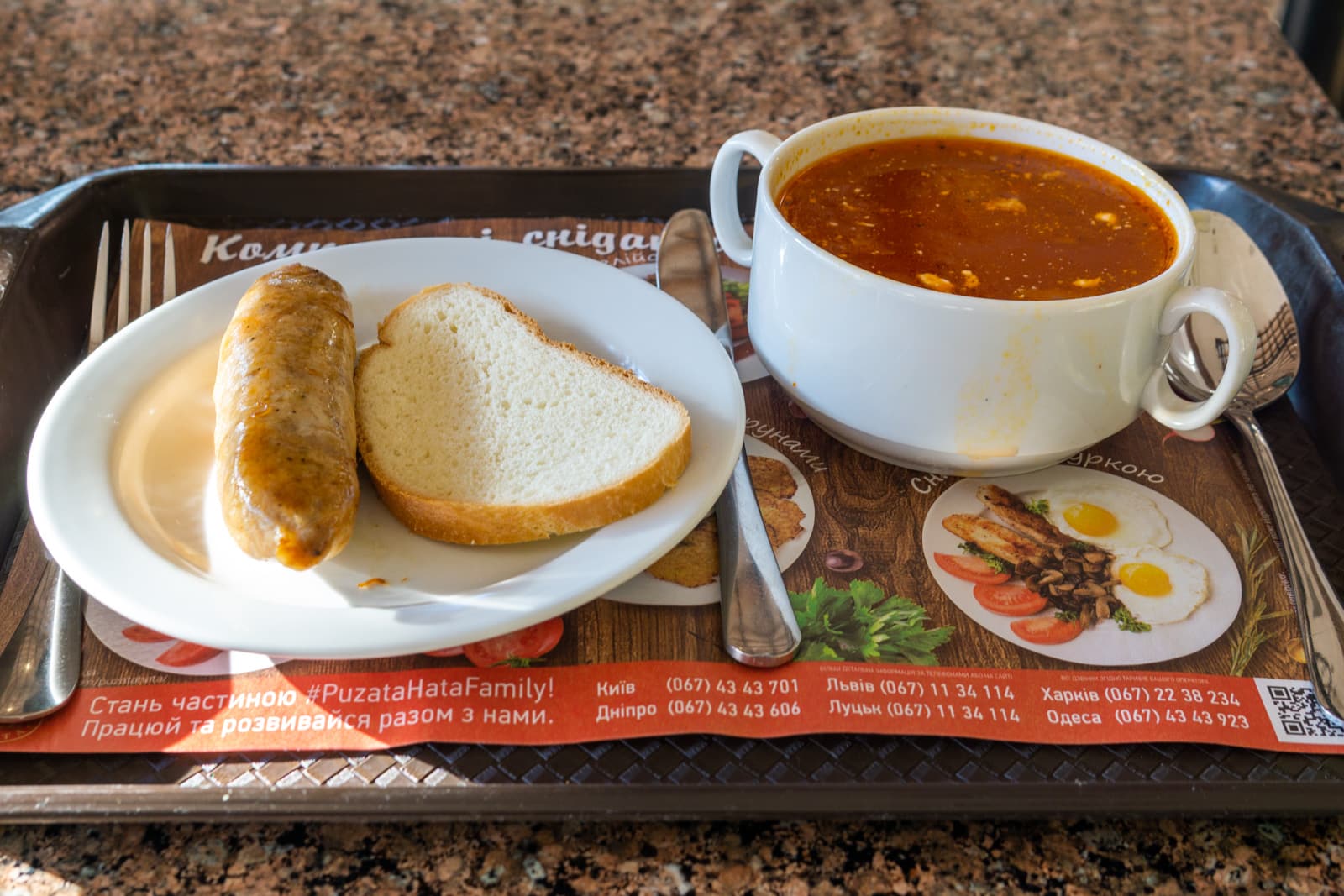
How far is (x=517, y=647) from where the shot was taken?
1047mm

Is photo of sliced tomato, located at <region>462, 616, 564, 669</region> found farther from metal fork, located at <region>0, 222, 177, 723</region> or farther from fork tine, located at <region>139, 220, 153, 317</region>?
fork tine, located at <region>139, 220, 153, 317</region>

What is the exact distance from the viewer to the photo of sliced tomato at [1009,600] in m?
1.11

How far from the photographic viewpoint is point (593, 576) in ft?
3.19

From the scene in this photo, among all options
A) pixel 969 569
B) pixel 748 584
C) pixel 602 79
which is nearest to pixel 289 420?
pixel 748 584

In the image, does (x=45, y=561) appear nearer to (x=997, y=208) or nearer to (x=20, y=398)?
(x=20, y=398)

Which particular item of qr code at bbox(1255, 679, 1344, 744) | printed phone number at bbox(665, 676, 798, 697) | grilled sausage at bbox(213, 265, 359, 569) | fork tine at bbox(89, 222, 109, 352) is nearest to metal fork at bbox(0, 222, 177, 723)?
grilled sausage at bbox(213, 265, 359, 569)

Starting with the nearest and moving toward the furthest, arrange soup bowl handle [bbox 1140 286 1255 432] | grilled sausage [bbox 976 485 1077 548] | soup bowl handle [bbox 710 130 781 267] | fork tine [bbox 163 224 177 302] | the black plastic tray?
the black plastic tray
soup bowl handle [bbox 1140 286 1255 432]
grilled sausage [bbox 976 485 1077 548]
soup bowl handle [bbox 710 130 781 267]
fork tine [bbox 163 224 177 302]

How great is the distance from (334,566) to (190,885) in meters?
0.31

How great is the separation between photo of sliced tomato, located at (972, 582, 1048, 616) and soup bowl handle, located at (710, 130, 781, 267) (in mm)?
528

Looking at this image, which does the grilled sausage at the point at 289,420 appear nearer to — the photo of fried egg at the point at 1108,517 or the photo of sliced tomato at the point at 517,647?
the photo of sliced tomato at the point at 517,647

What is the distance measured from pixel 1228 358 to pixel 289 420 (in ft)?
3.27

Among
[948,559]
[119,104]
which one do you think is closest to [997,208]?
[948,559]

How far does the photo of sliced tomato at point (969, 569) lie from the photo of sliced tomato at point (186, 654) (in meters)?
0.76

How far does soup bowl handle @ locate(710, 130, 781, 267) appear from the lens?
1367 millimetres
